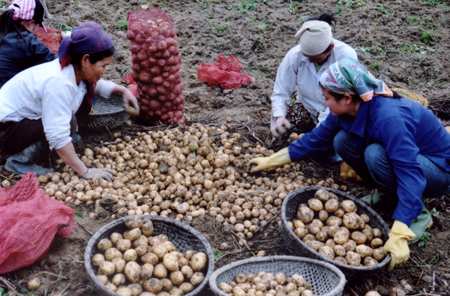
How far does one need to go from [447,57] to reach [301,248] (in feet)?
13.9

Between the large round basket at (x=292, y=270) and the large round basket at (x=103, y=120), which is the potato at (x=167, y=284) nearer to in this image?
the large round basket at (x=292, y=270)

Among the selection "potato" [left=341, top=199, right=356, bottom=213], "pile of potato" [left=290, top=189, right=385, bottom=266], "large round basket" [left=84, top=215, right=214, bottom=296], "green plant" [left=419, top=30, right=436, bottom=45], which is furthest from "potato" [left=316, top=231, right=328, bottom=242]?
"green plant" [left=419, top=30, right=436, bottom=45]

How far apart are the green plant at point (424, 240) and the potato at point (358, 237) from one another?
478mm

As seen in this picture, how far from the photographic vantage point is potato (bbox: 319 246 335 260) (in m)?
2.08

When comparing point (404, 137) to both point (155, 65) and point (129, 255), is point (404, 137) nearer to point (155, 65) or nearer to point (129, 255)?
point (129, 255)

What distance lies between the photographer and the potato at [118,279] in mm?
1892

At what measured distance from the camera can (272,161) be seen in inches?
113

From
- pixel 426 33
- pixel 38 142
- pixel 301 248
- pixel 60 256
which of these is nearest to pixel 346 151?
pixel 301 248

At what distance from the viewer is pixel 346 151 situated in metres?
2.60

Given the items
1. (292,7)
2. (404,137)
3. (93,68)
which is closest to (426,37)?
(292,7)

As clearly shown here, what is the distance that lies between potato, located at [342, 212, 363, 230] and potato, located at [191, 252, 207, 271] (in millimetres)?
913

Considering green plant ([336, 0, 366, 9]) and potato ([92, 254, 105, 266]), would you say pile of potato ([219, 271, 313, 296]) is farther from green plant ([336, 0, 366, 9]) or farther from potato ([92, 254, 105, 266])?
green plant ([336, 0, 366, 9])

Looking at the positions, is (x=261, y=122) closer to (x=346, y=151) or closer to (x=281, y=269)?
(x=346, y=151)

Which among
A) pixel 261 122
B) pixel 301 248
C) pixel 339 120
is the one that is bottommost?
pixel 261 122
